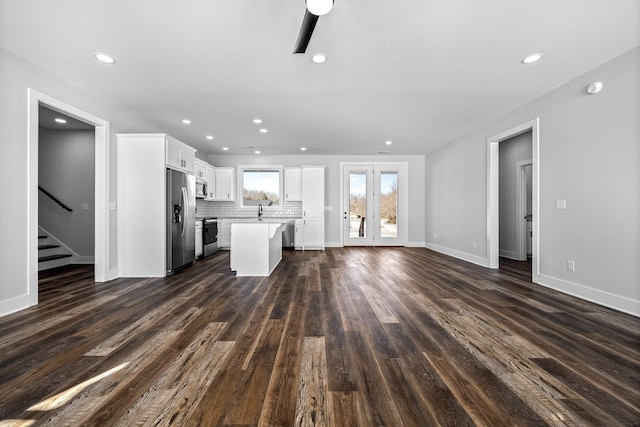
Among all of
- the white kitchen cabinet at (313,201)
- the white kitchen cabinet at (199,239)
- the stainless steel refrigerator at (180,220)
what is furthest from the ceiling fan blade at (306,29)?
the white kitchen cabinet at (313,201)

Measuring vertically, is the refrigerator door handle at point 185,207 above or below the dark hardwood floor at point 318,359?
above

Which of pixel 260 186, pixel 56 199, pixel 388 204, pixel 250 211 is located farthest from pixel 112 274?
pixel 388 204

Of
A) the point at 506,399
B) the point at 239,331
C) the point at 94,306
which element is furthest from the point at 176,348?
the point at 506,399

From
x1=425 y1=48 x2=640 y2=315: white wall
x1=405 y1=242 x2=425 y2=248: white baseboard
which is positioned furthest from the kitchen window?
x1=425 y1=48 x2=640 y2=315: white wall

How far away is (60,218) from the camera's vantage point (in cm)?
530

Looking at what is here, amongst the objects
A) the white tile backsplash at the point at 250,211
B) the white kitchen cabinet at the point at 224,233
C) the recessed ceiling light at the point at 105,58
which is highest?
the recessed ceiling light at the point at 105,58

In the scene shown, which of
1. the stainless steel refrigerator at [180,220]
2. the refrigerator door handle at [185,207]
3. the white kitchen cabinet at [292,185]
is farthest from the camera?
the white kitchen cabinet at [292,185]

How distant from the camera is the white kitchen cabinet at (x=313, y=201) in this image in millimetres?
7480

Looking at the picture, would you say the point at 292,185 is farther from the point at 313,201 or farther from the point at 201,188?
the point at 201,188

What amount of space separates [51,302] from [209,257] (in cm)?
323

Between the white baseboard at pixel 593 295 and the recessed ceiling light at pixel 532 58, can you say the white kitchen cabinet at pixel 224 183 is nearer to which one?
the recessed ceiling light at pixel 532 58

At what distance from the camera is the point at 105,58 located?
9.47ft

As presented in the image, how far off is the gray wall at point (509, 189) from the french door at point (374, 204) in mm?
2456

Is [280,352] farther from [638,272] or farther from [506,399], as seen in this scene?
[638,272]
